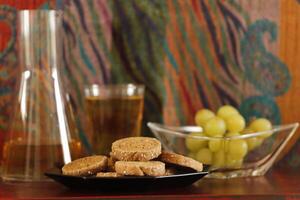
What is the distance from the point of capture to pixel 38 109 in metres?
1.11

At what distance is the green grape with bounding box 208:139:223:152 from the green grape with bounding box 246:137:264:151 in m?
0.05

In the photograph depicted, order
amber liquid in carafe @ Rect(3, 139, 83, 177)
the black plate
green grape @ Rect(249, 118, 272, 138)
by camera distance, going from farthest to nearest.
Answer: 1. green grape @ Rect(249, 118, 272, 138)
2. amber liquid in carafe @ Rect(3, 139, 83, 177)
3. the black plate

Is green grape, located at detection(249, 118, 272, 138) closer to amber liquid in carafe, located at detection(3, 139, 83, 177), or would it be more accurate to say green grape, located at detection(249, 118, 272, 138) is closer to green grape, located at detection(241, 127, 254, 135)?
green grape, located at detection(241, 127, 254, 135)

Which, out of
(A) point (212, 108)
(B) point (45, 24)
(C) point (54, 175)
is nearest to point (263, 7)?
(A) point (212, 108)

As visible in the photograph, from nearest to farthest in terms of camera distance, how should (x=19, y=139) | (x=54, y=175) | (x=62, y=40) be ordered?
(x=54, y=175) < (x=19, y=139) < (x=62, y=40)

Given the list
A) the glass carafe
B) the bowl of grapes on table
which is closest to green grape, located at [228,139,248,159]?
the bowl of grapes on table

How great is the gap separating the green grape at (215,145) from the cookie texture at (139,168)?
0.19 m

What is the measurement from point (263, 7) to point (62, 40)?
1.23 ft

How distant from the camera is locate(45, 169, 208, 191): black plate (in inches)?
36.9

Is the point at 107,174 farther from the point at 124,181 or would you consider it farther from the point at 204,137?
the point at 204,137

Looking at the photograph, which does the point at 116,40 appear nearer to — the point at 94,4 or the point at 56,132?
the point at 94,4

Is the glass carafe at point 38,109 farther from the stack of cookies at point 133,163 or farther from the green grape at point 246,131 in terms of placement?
the green grape at point 246,131

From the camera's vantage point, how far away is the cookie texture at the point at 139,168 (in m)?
0.94

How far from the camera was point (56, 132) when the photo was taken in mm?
1111
